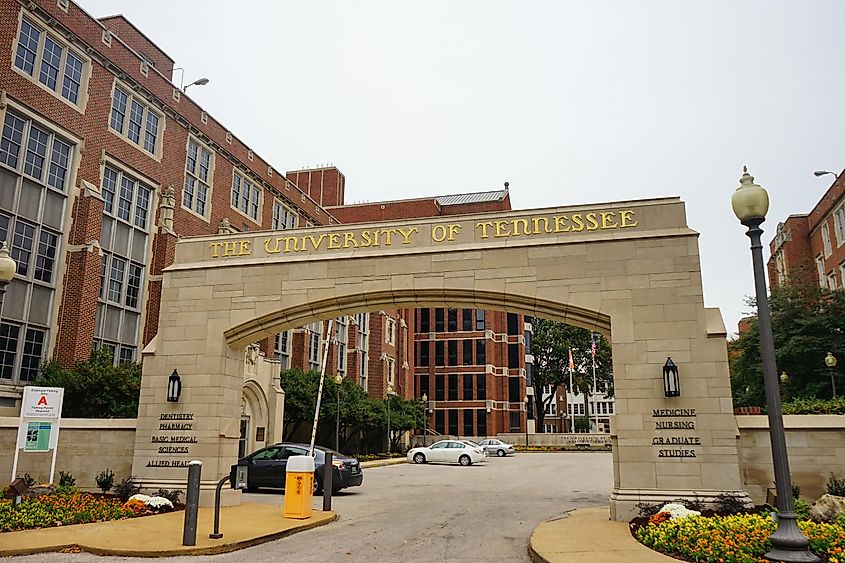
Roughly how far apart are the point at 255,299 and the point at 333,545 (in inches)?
250

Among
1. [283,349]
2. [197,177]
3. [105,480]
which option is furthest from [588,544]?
[283,349]

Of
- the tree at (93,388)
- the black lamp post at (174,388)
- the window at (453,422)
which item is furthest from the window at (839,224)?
the black lamp post at (174,388)

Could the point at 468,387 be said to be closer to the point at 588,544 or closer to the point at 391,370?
the point at 391,370

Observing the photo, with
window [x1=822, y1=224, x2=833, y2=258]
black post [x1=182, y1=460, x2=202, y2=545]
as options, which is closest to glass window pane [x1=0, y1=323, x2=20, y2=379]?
black post [x1=182, y1=460, x2=202, y2=545]

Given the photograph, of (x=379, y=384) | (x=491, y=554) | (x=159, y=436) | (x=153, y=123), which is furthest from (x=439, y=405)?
(x=491, y=554)

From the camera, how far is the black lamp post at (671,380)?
40.8 ft

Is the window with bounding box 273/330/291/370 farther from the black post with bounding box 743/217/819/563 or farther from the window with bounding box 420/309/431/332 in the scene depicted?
the black post with bounding box 743/217/819/563

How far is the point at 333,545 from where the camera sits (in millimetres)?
10727

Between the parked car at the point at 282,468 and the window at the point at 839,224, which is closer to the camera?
the parked car at the point at 282,468

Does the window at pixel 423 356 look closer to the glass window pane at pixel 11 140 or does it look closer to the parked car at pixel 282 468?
the parked car at pixel 282 468

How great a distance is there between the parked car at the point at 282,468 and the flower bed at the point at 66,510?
16.2 ft

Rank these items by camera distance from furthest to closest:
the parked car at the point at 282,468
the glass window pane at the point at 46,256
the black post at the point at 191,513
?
1. the glass window pane at the point at 46,256
2. the parked car at the point at 282,468
3. the black post at the point at 191,513

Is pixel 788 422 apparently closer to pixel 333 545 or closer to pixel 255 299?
pixel 333 545

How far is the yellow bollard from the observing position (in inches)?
519
